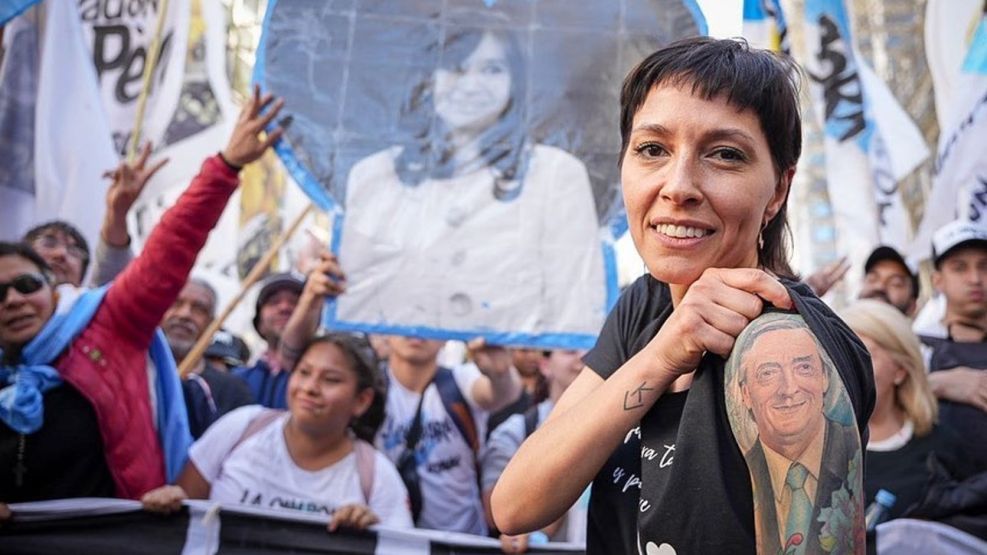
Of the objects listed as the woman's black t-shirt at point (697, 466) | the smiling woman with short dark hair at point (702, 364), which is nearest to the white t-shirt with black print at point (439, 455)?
the smiling woman with short dark hair at point (702, 364)

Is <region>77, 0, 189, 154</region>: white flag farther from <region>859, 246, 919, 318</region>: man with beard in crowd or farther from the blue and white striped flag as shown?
<region>859, 246, 919, 318</region>: man with beard in crowd

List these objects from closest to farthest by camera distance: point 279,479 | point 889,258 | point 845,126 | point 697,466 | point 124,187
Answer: point 697,466 → point 279,479 → point 124,187 → point 889,258 → point 845,126

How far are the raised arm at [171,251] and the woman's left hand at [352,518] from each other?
3.24 ft

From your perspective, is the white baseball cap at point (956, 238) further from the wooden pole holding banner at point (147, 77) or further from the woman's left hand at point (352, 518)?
the wooden pole holding banner at point (147, 77)

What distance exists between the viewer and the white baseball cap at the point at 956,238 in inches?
196

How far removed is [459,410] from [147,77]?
2.39m

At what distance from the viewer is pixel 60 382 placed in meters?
4.00

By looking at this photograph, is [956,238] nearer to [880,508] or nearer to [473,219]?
[880,508]

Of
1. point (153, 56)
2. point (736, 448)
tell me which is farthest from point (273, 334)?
point (736, 448)

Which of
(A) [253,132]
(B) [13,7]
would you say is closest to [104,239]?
(B) [13,7]

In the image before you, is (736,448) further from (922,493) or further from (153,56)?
(153,56)

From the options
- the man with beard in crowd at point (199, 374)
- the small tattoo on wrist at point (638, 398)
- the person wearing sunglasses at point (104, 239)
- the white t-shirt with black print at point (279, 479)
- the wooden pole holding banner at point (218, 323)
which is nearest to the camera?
the small tattoo on wrist at point (638, 398)

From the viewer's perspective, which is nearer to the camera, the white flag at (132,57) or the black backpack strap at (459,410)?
the black backpack strap at (459,410)

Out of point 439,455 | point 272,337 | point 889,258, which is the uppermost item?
point 889,258
